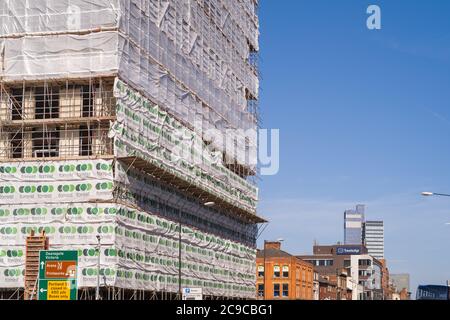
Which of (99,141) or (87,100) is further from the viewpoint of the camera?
(87,100)

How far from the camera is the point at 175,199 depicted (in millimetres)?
73000

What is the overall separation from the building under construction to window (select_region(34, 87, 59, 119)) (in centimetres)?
10

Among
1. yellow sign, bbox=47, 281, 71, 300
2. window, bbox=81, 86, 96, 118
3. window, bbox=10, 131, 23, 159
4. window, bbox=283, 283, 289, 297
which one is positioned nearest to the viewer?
yellow sign, bbox=47, 281, 71, 300

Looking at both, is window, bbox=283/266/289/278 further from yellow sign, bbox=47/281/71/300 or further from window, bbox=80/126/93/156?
yellow sign, bbox=47/281/71/300

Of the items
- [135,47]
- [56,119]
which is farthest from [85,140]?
[135,47]

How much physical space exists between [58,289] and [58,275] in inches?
34.7

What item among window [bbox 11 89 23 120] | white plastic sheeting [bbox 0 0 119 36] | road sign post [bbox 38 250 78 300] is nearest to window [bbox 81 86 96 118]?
white plastic sheeting [bbox 0 0 119 36]

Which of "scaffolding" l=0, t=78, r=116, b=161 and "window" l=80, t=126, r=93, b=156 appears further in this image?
"window" l=80, t=126, r=93, b=156

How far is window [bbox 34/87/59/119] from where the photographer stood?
62.1 metres

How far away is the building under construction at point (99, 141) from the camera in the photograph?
58.1 metres

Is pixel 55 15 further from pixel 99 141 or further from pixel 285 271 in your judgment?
→ pixel 285 271

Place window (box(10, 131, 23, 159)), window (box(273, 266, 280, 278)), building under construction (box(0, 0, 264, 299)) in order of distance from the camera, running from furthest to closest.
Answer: window (box(273, 266, 280, 278)) → window (box(10, 131, 23, 159)) → building under construction (box(0, 0, 264, 299))

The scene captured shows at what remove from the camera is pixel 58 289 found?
A: 4559 centimetres

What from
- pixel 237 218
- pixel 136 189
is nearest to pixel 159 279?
pixel 136 189
